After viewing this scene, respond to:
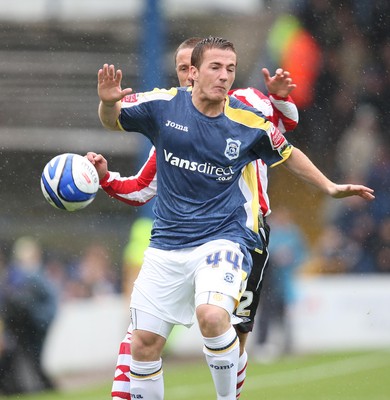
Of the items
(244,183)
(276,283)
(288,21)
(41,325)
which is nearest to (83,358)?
(41,325)

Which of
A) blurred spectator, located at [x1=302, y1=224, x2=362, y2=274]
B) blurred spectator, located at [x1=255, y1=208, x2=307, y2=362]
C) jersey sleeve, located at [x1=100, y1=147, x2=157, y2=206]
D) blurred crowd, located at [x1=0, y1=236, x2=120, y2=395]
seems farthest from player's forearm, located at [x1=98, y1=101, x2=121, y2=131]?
blurred spectator, located at [x1=302, y1=224, x2=362, y2=274]

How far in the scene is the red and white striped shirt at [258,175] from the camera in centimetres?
696

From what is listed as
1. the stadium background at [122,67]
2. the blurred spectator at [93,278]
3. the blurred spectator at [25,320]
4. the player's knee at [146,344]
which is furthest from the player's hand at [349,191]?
the stadium background at [122,67]

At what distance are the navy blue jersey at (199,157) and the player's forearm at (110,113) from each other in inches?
1.4

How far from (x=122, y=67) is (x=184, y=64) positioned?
30.7 feet

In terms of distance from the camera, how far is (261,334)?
48.1ft

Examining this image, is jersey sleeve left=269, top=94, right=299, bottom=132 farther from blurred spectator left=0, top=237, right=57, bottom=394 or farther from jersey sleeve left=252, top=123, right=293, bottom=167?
blurred spectator left=0, top=237, right=57, bottom=394

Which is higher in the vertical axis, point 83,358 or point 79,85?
point 79,85

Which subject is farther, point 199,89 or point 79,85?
point 79,85

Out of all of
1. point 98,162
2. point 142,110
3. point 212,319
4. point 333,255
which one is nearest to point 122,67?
point 333,255

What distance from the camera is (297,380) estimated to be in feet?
40.6

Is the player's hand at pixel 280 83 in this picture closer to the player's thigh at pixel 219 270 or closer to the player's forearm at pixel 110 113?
the player's forearm at pixel 110 113

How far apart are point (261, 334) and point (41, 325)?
358 cm

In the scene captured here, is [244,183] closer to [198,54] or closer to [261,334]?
[198,54]
